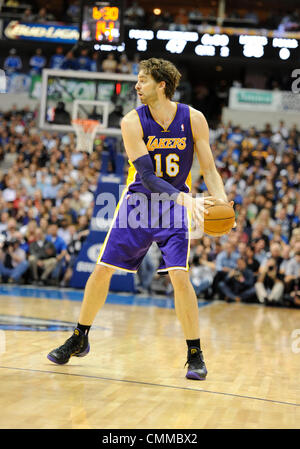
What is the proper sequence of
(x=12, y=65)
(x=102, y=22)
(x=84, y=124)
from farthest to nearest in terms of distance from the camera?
(x=12, y=65) < (x=84, y=124) < (x=102, y=22)

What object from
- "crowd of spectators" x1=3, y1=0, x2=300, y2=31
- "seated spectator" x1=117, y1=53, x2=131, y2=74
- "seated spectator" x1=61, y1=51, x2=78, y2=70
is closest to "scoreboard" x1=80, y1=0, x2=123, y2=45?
"seated spectator" x1=117, y1=53, x2=131, y2=74

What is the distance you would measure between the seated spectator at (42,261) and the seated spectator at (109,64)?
6139 millimetres

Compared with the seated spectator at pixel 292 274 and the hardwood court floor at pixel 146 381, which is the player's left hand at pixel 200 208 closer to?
the hardwood court floor at pixel 146 381

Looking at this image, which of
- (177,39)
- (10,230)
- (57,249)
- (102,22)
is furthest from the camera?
(177,39)

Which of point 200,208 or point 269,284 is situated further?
point 269,284

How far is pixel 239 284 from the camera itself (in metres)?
12.3

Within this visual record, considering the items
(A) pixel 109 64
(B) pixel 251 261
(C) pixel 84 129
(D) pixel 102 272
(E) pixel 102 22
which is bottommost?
(B) pixel 251 261

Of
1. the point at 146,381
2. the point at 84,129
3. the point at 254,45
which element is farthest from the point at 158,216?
the point at 254,45

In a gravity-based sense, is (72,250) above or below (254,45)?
below

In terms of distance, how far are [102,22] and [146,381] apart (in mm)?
8641

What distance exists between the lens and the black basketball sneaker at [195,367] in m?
4.58

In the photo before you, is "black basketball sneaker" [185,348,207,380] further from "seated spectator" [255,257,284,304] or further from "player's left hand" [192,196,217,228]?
"seated spectator" [255,257,284,304]

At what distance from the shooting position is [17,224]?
14383 millimetres

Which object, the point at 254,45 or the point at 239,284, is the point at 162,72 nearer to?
the point at 239,284
